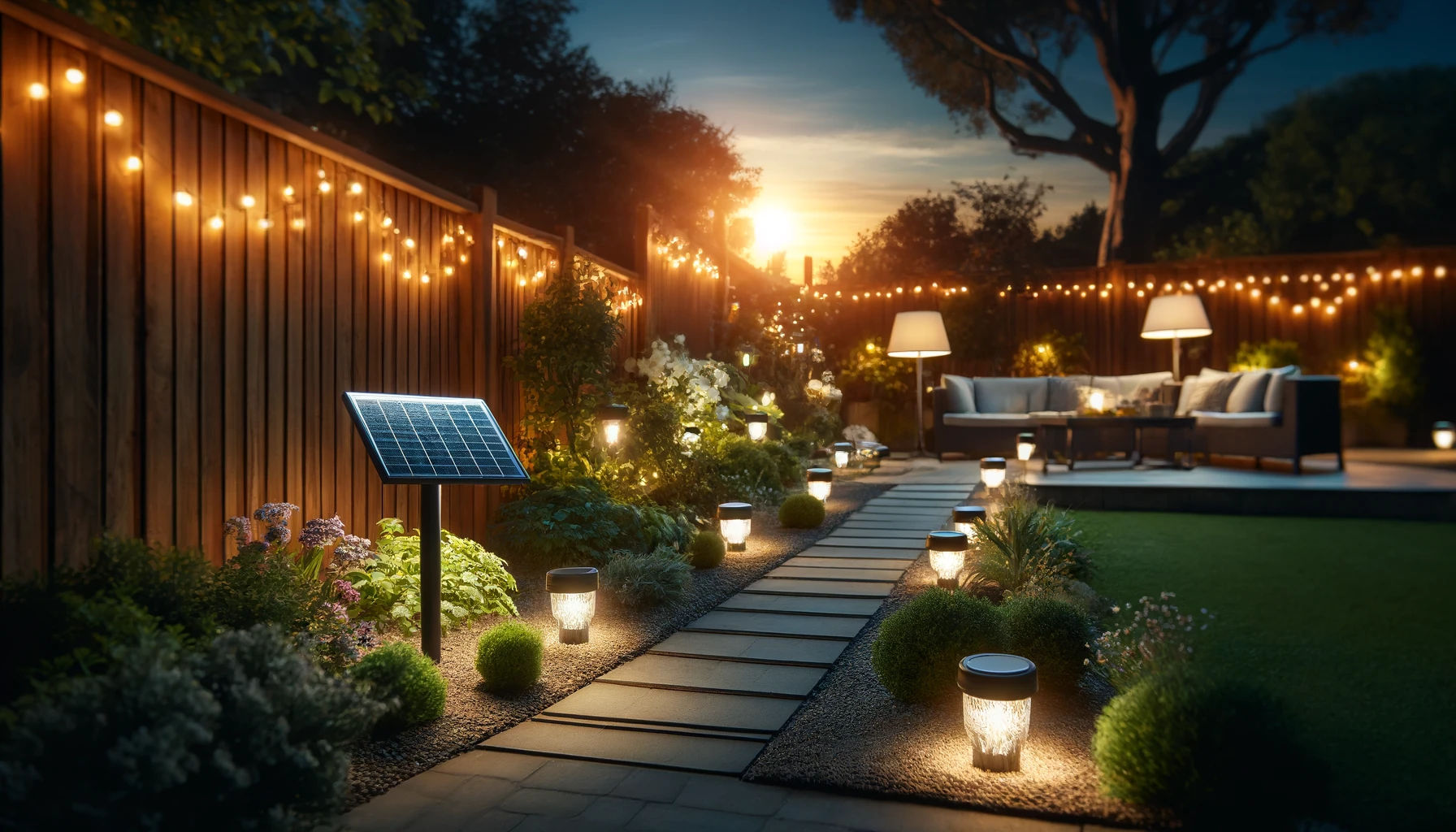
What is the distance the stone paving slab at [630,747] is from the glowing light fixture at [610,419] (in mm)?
3066

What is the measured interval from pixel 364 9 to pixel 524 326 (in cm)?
352

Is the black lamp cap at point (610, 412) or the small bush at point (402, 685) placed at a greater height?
the black lamp cap at point (610, 412)

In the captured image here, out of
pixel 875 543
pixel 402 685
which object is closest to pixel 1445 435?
pixel 875 543

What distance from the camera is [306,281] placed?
3.54 m

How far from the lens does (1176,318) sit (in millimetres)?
10141

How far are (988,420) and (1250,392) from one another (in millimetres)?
2753

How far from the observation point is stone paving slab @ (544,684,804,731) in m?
2.69

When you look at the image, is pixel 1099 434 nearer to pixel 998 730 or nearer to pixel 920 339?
pixel 920 339

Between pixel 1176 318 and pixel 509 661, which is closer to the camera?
pixel 509 661

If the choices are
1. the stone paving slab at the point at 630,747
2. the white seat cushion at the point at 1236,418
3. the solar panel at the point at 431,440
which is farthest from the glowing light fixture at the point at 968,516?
the white seat cushion at the point at 1236,418

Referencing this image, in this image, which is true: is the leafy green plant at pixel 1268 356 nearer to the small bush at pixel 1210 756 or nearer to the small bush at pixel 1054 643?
the small bush at pixel 1054 643

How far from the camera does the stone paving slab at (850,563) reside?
4.76m

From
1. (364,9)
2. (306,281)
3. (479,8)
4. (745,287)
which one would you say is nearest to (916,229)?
(745,287)

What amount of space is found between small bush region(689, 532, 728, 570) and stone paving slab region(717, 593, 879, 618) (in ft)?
1.85
